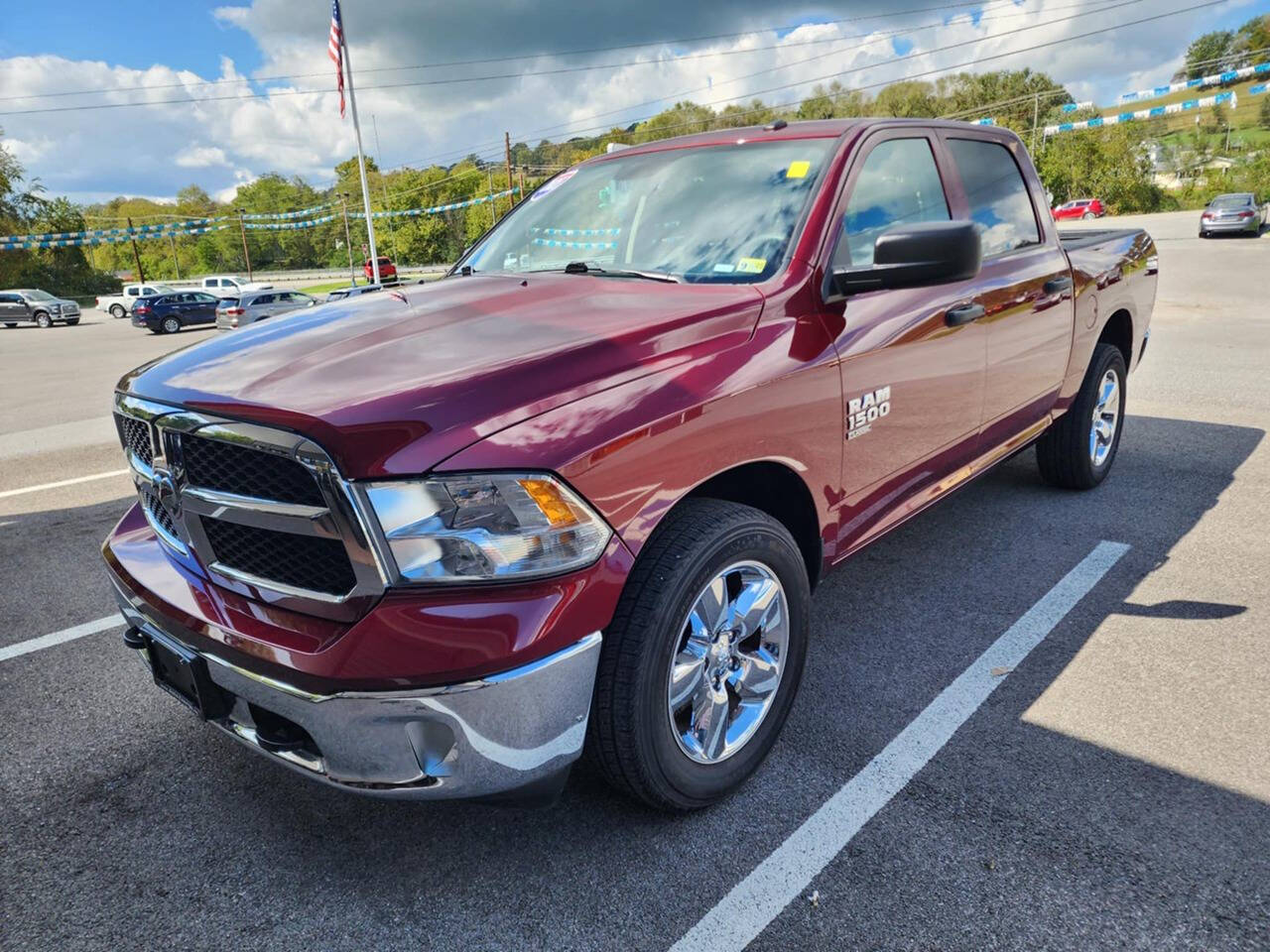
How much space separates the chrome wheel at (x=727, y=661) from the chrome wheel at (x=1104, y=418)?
312cm

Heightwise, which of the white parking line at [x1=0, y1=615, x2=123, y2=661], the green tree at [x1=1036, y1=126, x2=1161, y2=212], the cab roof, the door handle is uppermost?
the green tree at [x1=1036, y1=126, x2=1161, y2=212]

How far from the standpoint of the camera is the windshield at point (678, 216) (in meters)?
2.78

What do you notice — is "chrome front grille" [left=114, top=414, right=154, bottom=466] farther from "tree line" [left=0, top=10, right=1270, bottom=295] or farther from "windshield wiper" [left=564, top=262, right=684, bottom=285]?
"tree line" [left=0, top=10, right=1270, bottom=295]

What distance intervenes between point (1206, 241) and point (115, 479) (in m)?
36.4

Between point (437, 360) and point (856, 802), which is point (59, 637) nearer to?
point (437, 360)

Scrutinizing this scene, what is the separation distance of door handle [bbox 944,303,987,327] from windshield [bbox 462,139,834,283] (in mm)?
746

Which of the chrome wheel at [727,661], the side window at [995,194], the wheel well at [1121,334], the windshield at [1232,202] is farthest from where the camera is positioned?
the windshield at [1232,202]

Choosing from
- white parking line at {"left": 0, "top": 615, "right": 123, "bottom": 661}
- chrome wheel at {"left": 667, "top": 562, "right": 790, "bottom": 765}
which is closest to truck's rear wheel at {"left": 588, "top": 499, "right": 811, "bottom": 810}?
chrome wheel at {"left": 667, "top": 562, "right": 790, "bottom": 765}

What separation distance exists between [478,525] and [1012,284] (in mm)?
2789

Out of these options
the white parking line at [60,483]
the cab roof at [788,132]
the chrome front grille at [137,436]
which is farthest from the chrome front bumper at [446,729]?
the white parking line at [60,483]

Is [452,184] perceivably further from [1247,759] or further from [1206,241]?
[1247,759]

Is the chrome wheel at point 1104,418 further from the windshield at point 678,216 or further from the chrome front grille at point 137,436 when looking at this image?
the chrome front grille at point 137,436

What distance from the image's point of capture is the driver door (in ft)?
9.05

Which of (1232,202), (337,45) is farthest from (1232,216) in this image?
(337,45)
